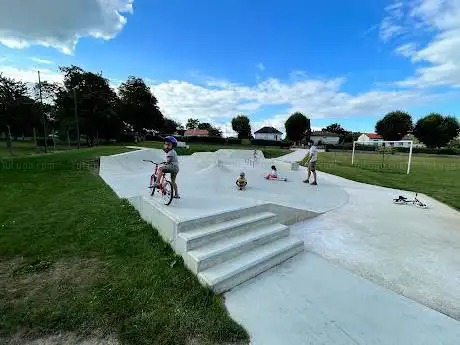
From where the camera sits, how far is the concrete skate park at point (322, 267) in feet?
8.82

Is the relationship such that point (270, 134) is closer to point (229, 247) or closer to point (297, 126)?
point (297, 126)

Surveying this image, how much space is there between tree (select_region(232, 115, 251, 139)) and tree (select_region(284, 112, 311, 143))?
13291 millimetres

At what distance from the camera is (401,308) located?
9.80 ft

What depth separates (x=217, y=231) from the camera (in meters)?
3.90

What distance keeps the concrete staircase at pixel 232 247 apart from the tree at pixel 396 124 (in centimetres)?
5955

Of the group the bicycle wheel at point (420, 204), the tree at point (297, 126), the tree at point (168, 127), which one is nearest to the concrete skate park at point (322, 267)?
the bicycle wheel at point (420, 204)

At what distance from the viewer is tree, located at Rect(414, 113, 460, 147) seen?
165 feet

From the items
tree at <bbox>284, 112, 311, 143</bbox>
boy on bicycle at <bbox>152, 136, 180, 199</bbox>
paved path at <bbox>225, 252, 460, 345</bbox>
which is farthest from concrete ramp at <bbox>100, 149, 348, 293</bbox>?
tree at <bbox>284, 112, 311, 143</bbox>

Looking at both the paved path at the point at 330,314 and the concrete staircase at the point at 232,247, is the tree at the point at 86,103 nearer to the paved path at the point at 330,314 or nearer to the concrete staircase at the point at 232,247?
the concrete staircase at the point at 232,247

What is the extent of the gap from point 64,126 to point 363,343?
37273 millimetres

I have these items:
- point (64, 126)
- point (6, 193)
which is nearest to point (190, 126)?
point (64, 126)

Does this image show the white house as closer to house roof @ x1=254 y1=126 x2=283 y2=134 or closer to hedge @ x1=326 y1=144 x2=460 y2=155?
hedge @ x1=326 y1=144 x2=460 y2=155

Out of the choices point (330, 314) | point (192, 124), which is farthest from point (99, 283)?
point (192, 124)

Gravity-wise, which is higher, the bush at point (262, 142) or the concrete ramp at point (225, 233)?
the bush at point (262, 142)
